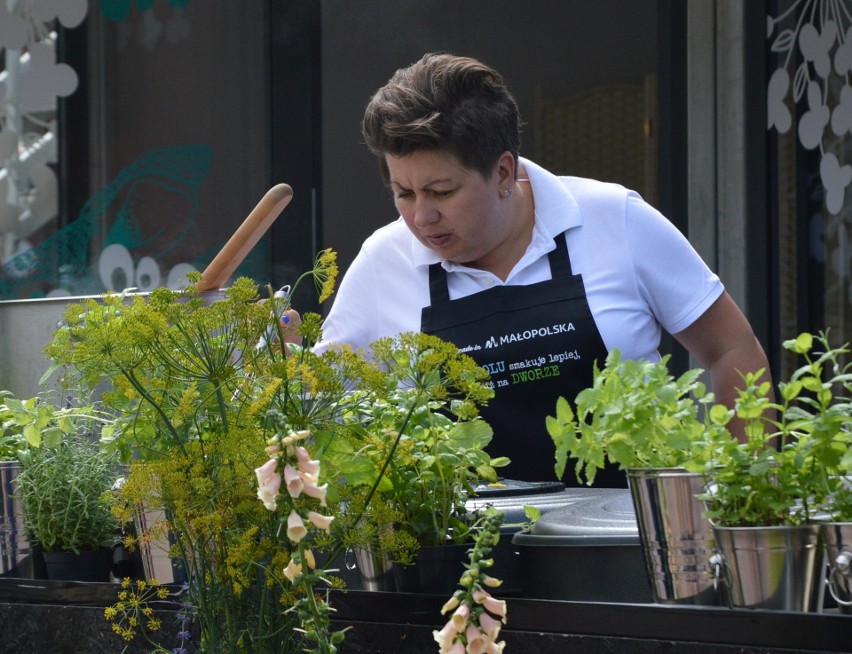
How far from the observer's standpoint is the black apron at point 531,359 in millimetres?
2197

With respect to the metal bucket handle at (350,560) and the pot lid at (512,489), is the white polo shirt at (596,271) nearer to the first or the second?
the pot lid at (512,489)

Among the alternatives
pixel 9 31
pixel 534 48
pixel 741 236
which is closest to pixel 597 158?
pixel 534 48

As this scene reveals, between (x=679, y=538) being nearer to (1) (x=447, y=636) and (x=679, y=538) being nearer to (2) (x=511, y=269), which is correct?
(1) (x=447, y=636)

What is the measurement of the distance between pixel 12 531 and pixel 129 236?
2771 mm

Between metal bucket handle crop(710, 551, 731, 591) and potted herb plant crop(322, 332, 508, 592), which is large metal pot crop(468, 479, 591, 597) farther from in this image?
metal bucket handle crop(710, 551, 731, 591)

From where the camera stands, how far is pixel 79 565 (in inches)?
57.5

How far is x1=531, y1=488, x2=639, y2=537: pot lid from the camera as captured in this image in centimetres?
118

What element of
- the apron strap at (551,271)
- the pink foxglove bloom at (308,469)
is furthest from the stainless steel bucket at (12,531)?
the apron strap at (551,271)

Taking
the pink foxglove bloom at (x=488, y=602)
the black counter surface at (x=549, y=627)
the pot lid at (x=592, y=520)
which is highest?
the pot lid at (x=592, y=520)

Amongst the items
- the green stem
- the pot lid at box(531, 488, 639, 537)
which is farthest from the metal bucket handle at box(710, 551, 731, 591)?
the green stem

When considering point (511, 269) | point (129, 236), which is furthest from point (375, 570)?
point (129, 236)

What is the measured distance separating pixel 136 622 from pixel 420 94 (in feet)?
3.72

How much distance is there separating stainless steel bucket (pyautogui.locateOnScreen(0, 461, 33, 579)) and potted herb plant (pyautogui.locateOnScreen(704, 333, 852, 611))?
83cm

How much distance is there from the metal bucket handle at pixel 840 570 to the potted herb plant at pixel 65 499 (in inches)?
31.3
